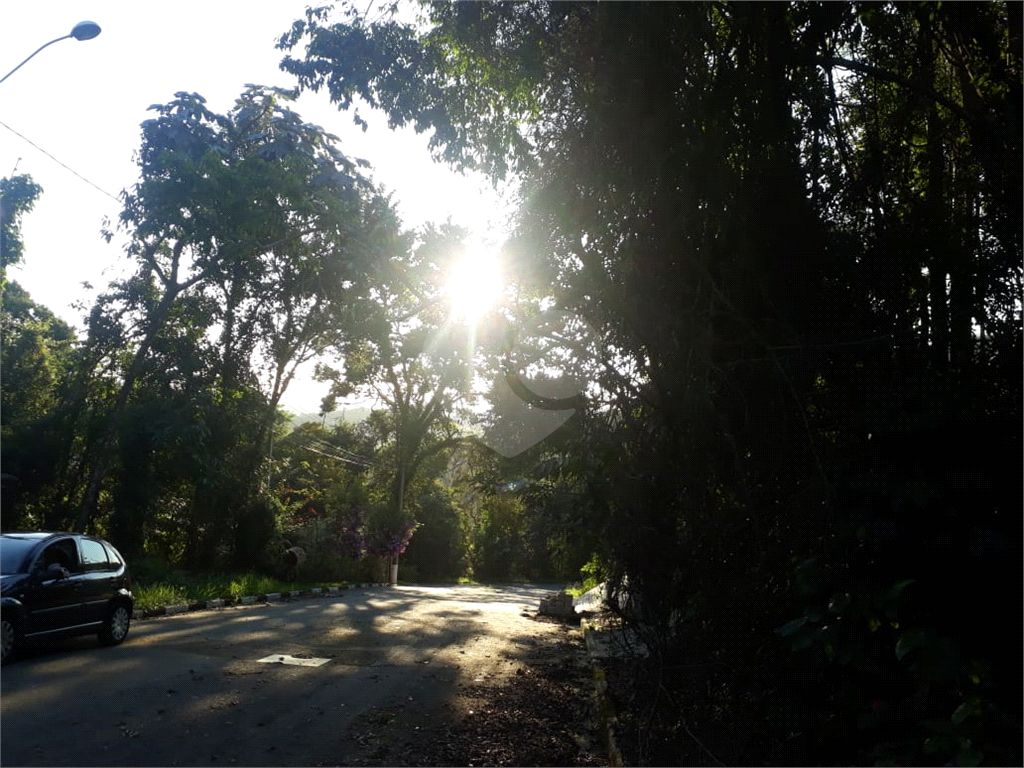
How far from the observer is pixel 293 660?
38.6 ft

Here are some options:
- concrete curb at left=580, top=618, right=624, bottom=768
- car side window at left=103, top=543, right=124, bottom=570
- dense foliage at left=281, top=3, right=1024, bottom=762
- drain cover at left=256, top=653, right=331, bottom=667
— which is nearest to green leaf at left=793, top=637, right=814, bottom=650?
dense foliage at left=281, top=3, right=1024, bottom=762

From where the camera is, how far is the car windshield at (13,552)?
10.8 metres

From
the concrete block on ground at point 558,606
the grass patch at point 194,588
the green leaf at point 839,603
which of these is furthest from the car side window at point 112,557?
the concrete block on ground at point 558,606

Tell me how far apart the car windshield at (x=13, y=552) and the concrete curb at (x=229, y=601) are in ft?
12.3

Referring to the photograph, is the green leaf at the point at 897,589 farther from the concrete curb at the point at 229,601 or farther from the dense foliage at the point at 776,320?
the concrete curb at the point at 229,601

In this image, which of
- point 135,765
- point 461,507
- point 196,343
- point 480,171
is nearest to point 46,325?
point 196,343

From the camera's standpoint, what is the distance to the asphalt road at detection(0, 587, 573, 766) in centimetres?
698

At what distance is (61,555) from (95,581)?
0.61 metres

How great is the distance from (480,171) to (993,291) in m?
5.85

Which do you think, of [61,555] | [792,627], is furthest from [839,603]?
[61,555]

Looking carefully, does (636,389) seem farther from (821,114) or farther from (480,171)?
(480,171)

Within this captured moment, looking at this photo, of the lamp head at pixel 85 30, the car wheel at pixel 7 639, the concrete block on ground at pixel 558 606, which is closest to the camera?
the car wheel at pixel 7 639

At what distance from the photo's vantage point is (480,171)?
407 inches

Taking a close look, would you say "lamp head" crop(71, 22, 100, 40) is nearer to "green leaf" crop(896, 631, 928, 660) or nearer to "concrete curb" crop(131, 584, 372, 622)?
"concrete curb" crop(131, 584, 372, 622)
